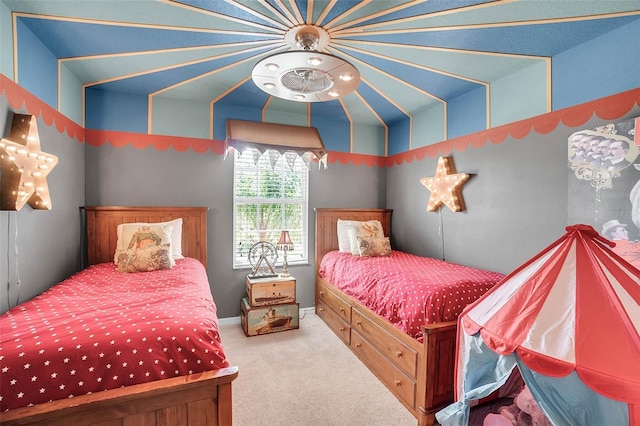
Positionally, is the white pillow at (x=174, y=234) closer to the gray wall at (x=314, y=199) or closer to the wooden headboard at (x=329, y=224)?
the gray wall at (x=314, y=199)

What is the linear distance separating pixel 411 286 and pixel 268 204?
222 centimetres

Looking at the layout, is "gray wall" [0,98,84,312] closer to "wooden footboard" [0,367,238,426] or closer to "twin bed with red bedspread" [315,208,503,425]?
"wooden footboard" [0,367,238,426]

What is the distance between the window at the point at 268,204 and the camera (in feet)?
12.3

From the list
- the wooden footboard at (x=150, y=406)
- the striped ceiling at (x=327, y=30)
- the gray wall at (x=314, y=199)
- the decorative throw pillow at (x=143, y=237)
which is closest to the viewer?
the wooden footboard at (x=150, y=406)

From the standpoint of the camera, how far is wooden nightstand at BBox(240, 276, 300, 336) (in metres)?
3.28

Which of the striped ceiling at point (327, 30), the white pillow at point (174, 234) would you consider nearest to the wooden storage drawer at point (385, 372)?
the white pillow at point (174, 234)

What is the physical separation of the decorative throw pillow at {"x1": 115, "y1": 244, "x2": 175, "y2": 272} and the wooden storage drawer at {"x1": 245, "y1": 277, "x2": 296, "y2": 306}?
3.09 ft

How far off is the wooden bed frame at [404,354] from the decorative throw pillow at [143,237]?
1.88 metres

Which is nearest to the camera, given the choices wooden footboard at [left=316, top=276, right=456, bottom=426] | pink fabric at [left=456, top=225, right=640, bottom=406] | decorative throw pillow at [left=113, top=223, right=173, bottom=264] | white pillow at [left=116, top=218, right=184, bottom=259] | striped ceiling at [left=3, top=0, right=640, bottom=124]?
pink fabric at [left=456, top=225, right=640, bottom=406]

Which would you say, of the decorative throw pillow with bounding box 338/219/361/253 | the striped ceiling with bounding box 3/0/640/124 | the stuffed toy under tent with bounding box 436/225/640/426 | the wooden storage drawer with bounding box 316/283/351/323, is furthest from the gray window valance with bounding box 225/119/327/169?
the stuffed toy under tent with bounding box 436/225/640/426

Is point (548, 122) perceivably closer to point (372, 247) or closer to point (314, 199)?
point (372, 247)

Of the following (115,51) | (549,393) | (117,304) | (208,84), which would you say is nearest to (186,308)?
(117,304)

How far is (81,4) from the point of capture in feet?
5.94

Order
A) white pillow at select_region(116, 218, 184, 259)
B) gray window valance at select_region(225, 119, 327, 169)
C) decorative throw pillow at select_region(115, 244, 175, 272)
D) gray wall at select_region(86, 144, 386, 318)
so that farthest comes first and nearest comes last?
gray window valance at select_region(225, 119, 327, 169)
gray wall at select_region(86, 144, 386, 318)
white pillow at select_region(116, 218, 184, 259)
decorative throw pillow at select_region(115, 244, 175, 272)
